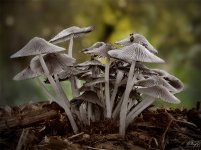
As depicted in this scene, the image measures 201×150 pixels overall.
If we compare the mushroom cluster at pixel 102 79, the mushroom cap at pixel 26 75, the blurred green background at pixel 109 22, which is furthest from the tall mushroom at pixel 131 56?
the blurred green background at pixel 109 22

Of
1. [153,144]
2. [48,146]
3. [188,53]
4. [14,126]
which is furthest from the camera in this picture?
Answer: [188,53]

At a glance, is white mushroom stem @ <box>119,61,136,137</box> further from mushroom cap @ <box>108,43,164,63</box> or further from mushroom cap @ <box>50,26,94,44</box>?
mushroom cap @ <box>50,26,94,44</box>

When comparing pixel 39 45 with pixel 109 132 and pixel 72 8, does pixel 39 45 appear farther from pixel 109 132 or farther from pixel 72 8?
pixel 72 8

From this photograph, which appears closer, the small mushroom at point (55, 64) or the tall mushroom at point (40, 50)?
the tall mushroom at point (40, 50)

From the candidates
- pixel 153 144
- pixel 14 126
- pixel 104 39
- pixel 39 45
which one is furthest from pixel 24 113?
pixel 104 39

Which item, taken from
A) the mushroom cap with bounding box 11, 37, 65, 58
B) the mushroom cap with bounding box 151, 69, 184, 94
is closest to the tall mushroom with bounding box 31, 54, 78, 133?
the mushroom cap with bounding box 11, 37, 65, 58

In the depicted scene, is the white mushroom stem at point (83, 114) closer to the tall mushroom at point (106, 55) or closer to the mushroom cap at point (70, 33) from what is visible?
the tall mushroom at point (106, 55)
